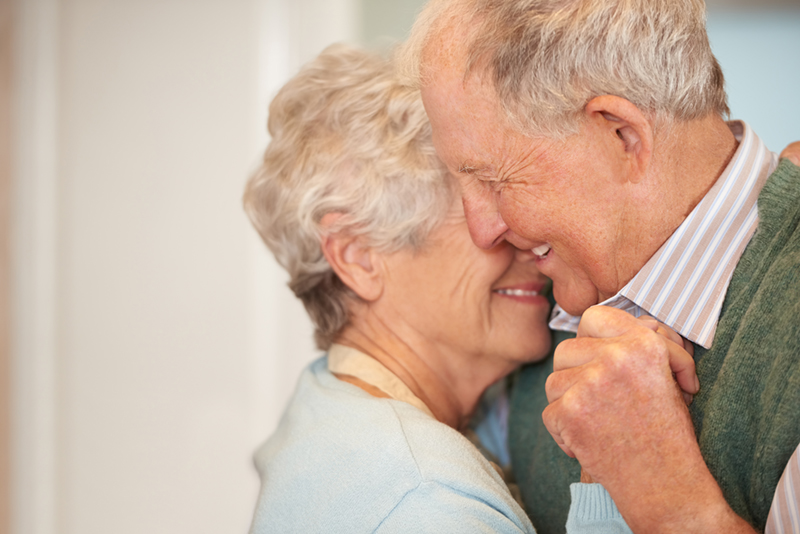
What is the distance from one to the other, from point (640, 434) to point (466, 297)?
2.00 feet

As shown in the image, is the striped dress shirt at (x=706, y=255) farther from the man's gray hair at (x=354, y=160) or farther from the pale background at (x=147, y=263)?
the pale background at (x=147, y=263)

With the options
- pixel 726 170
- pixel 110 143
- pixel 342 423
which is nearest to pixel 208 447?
pixel 110 143

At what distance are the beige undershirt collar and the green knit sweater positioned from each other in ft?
1.83

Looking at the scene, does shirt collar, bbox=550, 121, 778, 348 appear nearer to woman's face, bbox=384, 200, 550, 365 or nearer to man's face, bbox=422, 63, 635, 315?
man's face, bbox=422, 63, 635, 315

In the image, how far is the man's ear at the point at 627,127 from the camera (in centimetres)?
92

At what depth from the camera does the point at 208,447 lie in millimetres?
2721

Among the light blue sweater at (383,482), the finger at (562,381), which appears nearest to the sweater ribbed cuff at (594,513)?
the light blue sweater at (383,482)

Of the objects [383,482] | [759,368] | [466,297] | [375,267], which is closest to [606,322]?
[759,368]

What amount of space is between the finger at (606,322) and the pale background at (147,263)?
1.85 metres

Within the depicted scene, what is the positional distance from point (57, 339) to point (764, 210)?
254 cm

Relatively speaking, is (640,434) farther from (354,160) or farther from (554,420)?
(354,160)

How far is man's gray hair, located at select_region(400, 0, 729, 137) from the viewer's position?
35.8 inches

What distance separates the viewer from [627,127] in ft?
3.14

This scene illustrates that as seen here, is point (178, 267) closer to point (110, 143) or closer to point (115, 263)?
point (115, 263)
